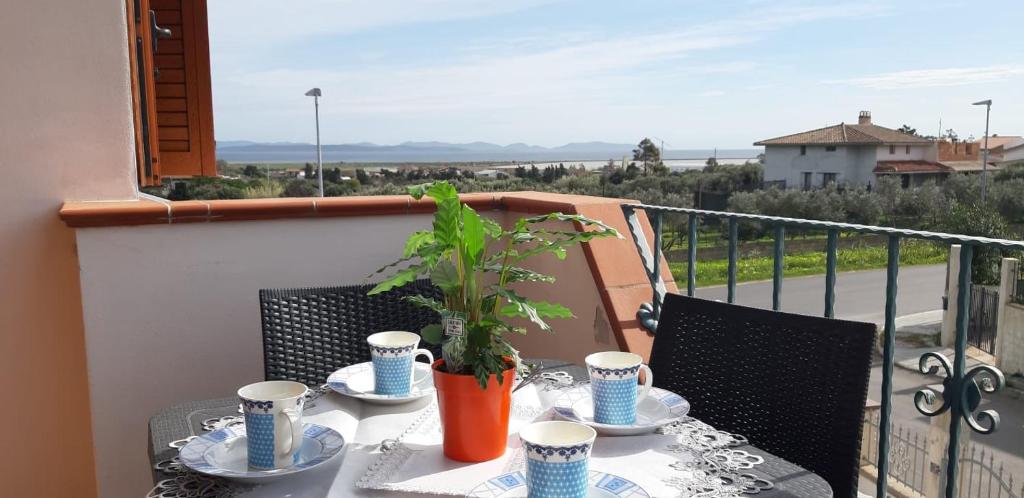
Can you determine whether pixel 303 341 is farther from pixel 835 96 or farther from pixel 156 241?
pixel 835 96

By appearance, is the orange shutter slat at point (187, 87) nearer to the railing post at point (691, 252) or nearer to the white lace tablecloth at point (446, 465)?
the railing post at point (691, 252)

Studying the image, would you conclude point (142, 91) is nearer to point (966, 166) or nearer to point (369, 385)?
point (369, 385)

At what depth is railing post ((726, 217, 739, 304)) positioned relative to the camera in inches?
70.6

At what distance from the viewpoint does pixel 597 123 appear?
203 ft

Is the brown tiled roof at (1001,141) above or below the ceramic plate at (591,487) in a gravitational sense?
above

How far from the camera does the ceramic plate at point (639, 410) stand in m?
1.07

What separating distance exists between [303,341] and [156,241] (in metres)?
0.78

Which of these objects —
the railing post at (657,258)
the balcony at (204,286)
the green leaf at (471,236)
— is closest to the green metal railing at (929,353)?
the railing post at (657,258)

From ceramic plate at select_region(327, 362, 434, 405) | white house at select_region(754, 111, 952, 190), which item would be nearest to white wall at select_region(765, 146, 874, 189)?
white house at select_region(754, 111, 952, 190)

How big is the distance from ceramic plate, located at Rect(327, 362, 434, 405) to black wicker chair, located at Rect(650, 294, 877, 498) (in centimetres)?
45

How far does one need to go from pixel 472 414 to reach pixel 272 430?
9.9 inches

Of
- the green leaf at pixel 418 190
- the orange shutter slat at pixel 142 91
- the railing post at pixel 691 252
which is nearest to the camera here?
the green leaf at pixel 418 190

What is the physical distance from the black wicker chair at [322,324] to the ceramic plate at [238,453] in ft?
1.73

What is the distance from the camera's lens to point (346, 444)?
1.06 meters
